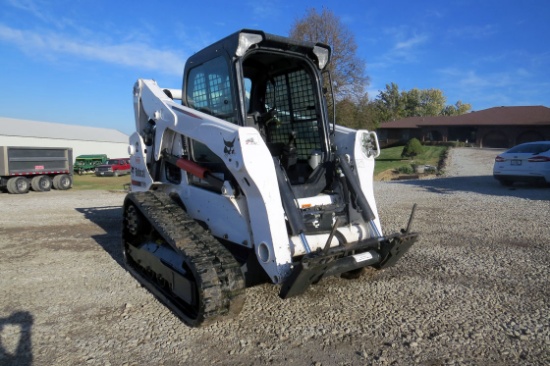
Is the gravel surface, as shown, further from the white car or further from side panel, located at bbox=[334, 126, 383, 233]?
the white car

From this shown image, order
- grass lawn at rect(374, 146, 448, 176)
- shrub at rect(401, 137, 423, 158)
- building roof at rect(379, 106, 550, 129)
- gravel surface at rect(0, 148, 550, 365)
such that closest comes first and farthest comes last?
gravel surface at rect(0, 148, 550, 365) → grass lawn at rect(374, 146, 448, 176) → shrub at rect(401, 137, 423, 158) → building roof at rect(379, 106, 550, 129)

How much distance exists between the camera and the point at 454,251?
20.0ft

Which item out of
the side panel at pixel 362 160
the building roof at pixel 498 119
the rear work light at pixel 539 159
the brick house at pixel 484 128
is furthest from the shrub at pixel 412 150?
the side panel at pixel 362 160

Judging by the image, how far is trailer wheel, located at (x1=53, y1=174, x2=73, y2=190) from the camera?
19.9 meters

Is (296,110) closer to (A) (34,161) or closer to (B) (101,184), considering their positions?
(A) (34,161)

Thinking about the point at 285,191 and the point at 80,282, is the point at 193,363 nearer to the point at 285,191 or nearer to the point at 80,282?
the point at 285,191

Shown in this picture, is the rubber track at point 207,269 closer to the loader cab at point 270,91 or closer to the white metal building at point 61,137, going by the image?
the loader cab at point 270,91

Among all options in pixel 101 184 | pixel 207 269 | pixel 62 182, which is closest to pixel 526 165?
pixel 207 269

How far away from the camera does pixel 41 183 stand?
63.3 feet

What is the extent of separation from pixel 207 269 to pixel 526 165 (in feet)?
40.1

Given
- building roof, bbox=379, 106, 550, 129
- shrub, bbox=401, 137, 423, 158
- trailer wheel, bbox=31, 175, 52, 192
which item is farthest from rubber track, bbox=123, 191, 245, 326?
building roof, bbox=379, 106, 550, 129

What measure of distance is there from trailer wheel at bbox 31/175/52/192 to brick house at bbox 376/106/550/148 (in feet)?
131

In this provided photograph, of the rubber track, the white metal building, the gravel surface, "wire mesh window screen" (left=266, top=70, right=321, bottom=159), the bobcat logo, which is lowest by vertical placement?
the gravel surface

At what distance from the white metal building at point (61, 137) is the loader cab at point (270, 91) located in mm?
42407
